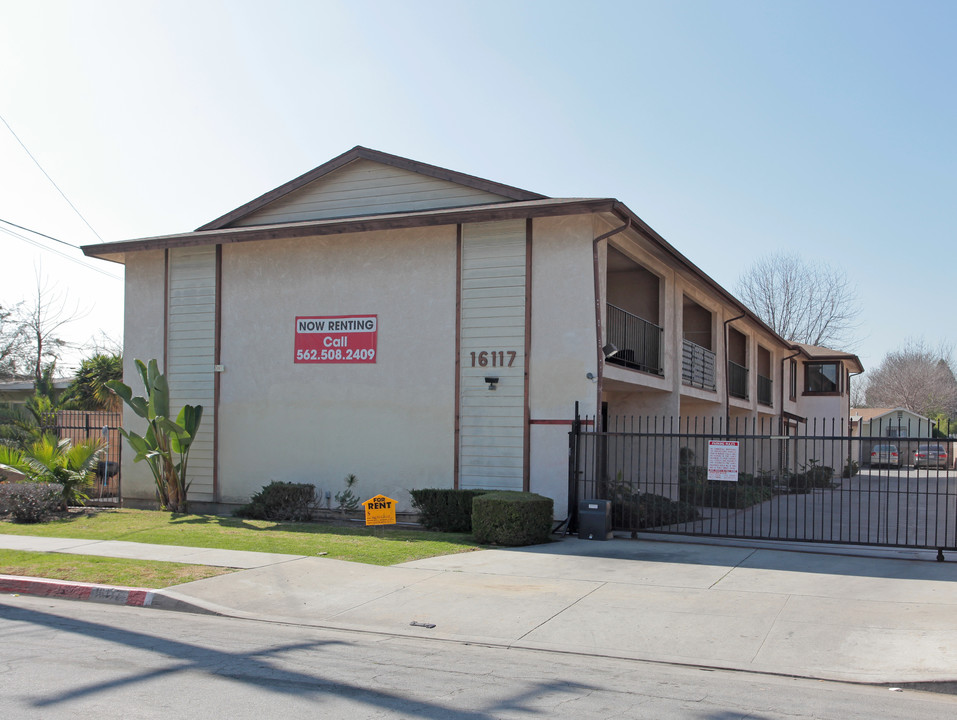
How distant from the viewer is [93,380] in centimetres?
2809

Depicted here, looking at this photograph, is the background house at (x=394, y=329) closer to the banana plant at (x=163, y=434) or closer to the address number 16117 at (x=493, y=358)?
the address number 16117 at (x=493, y=358)

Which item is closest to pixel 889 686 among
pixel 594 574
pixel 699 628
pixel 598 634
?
pixel 699 628

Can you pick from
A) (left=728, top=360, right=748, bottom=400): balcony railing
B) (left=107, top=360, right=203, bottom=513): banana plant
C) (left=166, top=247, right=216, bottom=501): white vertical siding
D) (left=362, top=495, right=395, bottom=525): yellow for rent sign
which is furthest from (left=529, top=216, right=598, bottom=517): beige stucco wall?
(left=728, top=360, right=748, bottom=400): balcony railing

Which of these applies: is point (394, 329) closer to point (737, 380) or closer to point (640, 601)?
point (640, 601)

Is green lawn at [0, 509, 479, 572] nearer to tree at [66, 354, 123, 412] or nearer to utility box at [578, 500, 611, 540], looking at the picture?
utility box at [578, 500, 611, 540]

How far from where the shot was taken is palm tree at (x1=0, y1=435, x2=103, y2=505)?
54.5ft

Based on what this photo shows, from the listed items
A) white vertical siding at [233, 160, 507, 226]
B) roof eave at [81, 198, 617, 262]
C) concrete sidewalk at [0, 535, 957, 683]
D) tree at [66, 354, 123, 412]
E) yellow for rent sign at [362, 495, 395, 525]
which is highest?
white vertical siding at [233, 160, 507, 226]

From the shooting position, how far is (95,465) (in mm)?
17500

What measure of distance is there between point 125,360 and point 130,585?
1016 centimetres

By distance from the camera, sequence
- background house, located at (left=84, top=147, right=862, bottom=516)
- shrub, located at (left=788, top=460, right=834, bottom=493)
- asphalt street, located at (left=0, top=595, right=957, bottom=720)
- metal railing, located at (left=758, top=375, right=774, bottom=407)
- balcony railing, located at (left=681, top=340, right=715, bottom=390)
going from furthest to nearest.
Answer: metal railing, located at (left=758, top=375, right=774, bottom=407), shrub, located at (left=788, top=460, right=834, bottom=493), balcony railing, located at (left=681, top=340, right=715, bottom=390), background house, located at (left=84, top=147, right=862, bottom=516), asphalt street, located at (left=0, top=595, right=957, bottom=720)

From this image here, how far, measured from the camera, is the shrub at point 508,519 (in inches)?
510

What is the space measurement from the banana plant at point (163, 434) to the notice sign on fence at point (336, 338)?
101 inches

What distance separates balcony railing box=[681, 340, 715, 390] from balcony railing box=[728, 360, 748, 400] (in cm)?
306

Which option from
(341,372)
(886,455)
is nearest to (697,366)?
(341,372)
